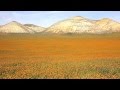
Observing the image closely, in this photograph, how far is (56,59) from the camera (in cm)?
706

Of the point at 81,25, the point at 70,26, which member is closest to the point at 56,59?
the point at 70,26

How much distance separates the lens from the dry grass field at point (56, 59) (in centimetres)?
665

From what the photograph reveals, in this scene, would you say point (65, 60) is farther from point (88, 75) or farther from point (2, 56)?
point (2, 56)

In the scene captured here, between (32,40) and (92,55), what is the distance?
1.68 meters

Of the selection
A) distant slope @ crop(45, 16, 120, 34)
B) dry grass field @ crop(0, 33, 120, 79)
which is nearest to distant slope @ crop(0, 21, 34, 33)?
dry grass field @ crop(0, 33, 120, 79)

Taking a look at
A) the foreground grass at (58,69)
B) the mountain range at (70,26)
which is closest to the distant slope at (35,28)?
the mountain range at (70,26)

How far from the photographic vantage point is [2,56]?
6.80 meters

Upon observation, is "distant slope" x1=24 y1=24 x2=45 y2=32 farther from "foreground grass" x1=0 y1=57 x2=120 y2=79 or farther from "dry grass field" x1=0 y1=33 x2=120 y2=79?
"foreground grass" x1=0 y1=57 x2=120 y2=79

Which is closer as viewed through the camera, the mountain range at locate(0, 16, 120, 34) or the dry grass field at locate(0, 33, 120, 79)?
the dry grass field at locate(0, 33, 120, 79)

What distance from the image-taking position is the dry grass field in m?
6.65

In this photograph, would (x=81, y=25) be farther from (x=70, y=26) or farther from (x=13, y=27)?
(x=13, y=27)

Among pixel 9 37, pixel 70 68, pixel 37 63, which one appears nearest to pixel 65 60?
pixel 70 68
